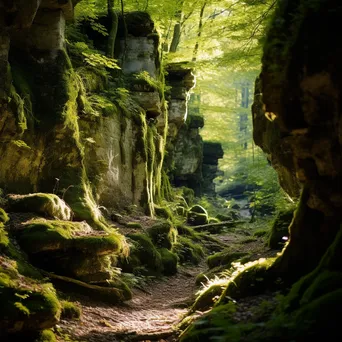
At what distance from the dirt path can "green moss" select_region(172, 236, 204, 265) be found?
3478mm

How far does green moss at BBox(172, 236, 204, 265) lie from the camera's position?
14644mm

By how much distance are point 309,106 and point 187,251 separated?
36.5ft

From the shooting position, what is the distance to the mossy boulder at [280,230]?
9000mm

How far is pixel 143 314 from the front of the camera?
8102 mm

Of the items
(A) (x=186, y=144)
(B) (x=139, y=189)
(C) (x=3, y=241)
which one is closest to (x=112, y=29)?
(B) (x=139, y=189)

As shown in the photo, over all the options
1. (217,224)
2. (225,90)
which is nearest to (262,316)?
(217,224)

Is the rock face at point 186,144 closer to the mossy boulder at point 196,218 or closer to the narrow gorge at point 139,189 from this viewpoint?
the narrow gorge at point 139,189

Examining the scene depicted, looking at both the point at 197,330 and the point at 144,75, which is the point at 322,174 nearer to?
the point at 197,330

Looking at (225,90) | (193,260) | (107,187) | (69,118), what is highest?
(225,90)

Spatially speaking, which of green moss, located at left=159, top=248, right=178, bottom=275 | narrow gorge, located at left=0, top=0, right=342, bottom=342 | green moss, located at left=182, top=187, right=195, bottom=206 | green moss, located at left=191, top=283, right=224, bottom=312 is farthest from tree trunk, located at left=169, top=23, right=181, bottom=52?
green moss, located at left=191, top=283, right=224, bottom=312

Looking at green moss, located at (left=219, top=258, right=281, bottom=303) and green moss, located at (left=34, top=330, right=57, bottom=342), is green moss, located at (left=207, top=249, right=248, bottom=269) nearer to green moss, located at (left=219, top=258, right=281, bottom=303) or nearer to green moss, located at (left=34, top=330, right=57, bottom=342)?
green moss, located at (left=219, top=258, right=281, bottom=303)

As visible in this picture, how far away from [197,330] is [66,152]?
22.6 ft

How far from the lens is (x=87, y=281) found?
8102 millimetres

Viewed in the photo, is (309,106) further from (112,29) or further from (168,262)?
(112,29)
